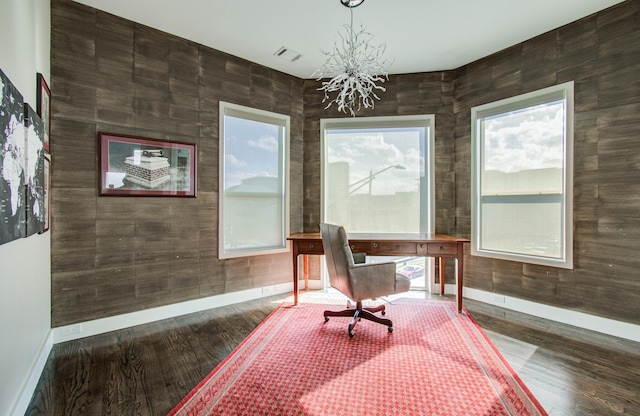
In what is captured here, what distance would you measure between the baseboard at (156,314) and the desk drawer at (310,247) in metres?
0.85

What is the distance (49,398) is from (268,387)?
4.31 ft

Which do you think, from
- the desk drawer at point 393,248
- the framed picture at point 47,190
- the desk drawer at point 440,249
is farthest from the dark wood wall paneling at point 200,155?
the desk drawer at point 393,248

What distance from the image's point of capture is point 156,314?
2979mm

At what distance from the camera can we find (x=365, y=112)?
13.1ft

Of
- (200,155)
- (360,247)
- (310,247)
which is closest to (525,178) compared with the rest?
(360,247)

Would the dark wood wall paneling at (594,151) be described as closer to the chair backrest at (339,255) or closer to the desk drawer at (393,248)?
the desk drawer at (393,248)

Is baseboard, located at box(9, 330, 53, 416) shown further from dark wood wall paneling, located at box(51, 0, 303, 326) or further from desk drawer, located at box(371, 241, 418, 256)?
desk drawer, located at box(371, 241, 418, 256)

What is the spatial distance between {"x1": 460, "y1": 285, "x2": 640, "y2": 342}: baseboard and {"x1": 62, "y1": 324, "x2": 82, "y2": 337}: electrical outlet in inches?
160

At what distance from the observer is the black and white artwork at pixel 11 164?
4.14 ft

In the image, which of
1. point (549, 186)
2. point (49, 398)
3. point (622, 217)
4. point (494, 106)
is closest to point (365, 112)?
point (494, 106)

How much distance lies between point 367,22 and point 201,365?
3275mm

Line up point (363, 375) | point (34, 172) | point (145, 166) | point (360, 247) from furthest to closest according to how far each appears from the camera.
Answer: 1. point (360, 247)
2. point (145, 166)
3. point (363, 375)
4. point (34, 172)

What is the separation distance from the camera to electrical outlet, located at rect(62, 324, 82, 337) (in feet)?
8.21

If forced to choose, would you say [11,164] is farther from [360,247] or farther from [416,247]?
[416,247]
